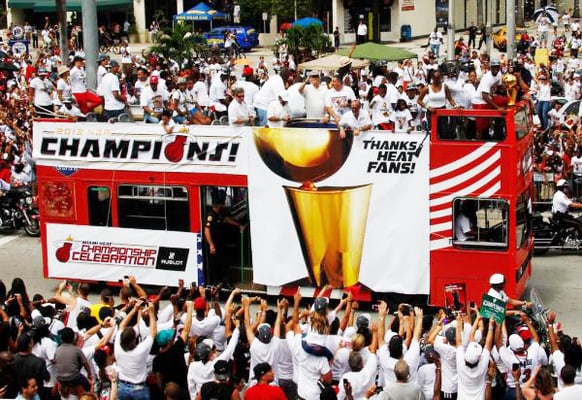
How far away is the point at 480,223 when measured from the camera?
15.7 metres

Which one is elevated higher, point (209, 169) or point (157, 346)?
point (209, 169)

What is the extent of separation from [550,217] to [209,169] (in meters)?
6.90

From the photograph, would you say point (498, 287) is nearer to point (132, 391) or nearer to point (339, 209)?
point (339, 209)

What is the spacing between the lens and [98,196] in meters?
17.6

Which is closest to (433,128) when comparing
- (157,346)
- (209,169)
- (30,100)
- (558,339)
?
(209,169)

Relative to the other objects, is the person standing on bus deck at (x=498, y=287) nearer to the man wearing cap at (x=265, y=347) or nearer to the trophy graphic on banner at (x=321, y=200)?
the trophy graphic on banner at (x=321, y=200)

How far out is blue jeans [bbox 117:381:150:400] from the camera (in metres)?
11.2

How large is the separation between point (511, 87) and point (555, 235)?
14.2 feet

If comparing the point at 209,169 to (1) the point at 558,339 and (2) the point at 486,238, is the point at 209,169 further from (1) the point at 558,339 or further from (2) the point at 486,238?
(1) the point at 558,339

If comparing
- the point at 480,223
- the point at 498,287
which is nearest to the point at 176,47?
the point at 480,223

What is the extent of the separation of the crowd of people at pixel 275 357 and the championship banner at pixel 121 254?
473 centimetres

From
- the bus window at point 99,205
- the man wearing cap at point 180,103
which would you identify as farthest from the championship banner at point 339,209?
the bus window at point 99,205

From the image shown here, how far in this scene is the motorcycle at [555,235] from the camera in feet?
64.4

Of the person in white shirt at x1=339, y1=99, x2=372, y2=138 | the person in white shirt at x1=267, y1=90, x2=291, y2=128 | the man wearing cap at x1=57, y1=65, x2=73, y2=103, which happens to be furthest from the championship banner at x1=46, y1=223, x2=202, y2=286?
the man wearing cap at x1=57, y1=65, x2=73, y2=103
